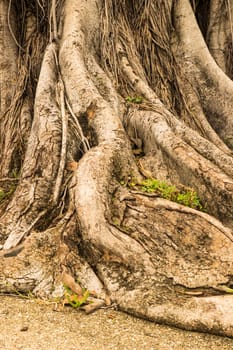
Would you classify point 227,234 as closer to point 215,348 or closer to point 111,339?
point 215,348

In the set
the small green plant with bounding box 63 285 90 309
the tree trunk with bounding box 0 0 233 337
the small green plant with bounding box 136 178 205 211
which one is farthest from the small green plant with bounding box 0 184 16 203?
the small green plant with bounding box 63 285 90 309

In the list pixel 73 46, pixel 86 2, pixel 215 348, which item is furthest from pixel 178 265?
pixel 86 2

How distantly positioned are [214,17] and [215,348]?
495 cm

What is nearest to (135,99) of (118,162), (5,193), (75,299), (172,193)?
(118,162)

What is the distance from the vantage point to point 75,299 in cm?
186

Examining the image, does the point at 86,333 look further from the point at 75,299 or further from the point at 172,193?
the point at 172,193

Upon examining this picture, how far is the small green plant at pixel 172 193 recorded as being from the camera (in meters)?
2.47

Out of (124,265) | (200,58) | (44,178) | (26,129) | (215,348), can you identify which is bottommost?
(215,348)

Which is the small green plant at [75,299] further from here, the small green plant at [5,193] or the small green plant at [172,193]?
the small green plant at [5,193]

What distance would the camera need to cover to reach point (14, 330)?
1.62m

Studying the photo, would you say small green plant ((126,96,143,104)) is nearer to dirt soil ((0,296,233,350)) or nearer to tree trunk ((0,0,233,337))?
tree trunk ((0,0,233,337))

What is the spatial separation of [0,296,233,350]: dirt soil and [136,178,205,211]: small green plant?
952mm

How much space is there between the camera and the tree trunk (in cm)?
194

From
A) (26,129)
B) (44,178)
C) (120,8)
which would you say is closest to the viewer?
(44,178)
